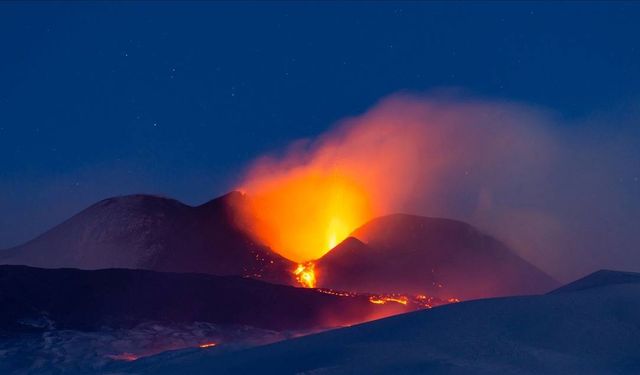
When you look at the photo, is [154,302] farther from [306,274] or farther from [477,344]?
[477,344]

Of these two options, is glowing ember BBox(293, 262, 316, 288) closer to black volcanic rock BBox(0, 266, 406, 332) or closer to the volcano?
the volcano

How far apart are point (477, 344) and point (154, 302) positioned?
3229 cm

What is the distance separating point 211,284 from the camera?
50.0 metres

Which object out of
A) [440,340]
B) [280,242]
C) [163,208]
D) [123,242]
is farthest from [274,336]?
[280,242]

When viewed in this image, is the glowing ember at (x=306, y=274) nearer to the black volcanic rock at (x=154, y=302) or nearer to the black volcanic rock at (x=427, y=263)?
the black volcanic rock at (x=427, y=263)

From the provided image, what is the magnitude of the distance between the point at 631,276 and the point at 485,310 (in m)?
23.6

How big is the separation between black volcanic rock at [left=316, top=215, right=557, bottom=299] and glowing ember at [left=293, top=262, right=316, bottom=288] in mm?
770

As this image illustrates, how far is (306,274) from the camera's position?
7238 cm

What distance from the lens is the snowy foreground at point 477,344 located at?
14.2m

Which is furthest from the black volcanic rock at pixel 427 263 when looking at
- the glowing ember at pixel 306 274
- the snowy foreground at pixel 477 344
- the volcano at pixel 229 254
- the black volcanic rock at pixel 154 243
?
the snowy foreground at pixel 477 344

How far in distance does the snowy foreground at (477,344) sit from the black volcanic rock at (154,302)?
22.7 m

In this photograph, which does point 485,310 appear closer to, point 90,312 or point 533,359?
point 533,359

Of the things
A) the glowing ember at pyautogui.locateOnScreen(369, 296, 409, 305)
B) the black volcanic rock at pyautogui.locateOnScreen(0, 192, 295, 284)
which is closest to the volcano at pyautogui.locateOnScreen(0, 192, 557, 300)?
the black volcanic rock at pyautogui.locateOnScreen(0, 192, 295, 284)

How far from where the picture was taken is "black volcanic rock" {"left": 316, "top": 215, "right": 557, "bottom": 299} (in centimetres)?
7806
